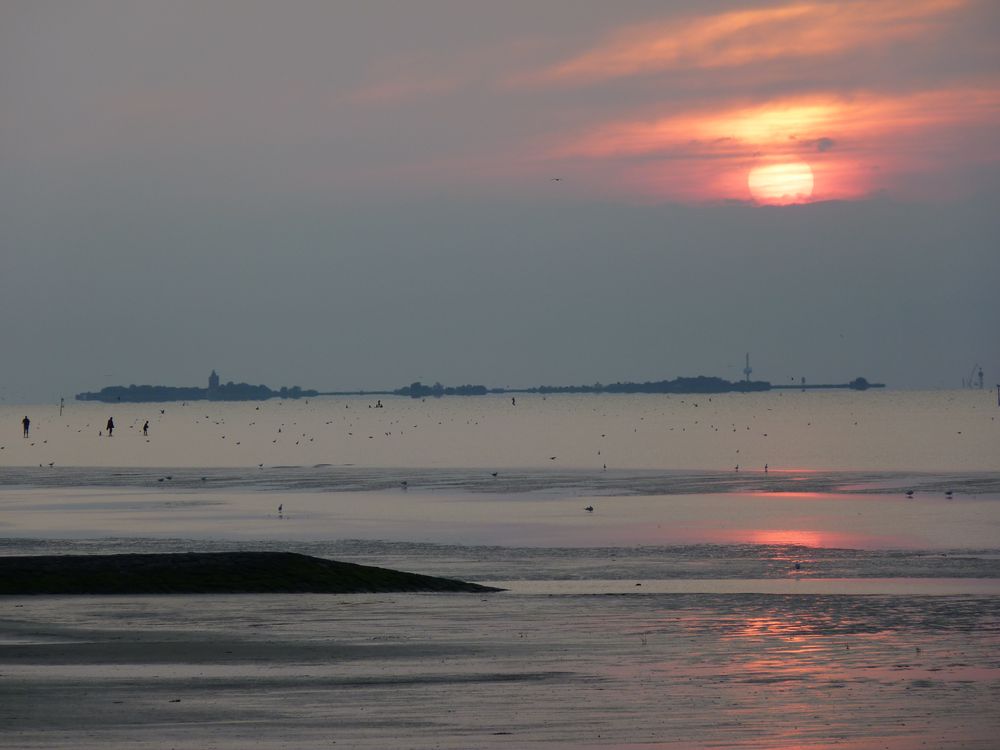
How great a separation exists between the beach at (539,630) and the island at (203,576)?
2.32 feet

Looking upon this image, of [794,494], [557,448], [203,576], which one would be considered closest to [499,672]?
[203,576]

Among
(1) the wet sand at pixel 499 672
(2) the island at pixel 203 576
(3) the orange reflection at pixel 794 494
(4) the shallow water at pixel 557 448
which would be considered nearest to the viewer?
(1) the wet sand at pixel 499 672

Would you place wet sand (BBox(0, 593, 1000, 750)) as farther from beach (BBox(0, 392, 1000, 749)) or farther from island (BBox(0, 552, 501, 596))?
island (BBox(0, 552, 501, 596))

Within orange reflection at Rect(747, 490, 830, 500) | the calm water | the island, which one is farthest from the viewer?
orange reflection at Rect(747, 490, 830, 500)

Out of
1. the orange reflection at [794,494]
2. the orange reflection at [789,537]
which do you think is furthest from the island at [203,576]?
the orange reflection at [794,494]

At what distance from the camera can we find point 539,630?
84.7ft

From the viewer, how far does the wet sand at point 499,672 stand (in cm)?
1755

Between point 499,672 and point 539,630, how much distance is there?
4285mm

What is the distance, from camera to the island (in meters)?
31.2

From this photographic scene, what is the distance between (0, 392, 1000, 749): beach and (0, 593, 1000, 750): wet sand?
6 centimetres

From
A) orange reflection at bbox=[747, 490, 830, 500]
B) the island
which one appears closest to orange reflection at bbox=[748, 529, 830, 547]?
the island

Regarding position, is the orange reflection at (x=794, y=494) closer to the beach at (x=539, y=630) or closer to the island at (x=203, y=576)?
the beach at (x=539, y=630)

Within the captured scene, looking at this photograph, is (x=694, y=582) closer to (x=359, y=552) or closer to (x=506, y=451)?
(x=359, y=552)

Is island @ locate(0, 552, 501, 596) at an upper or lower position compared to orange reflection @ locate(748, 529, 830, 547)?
upper
